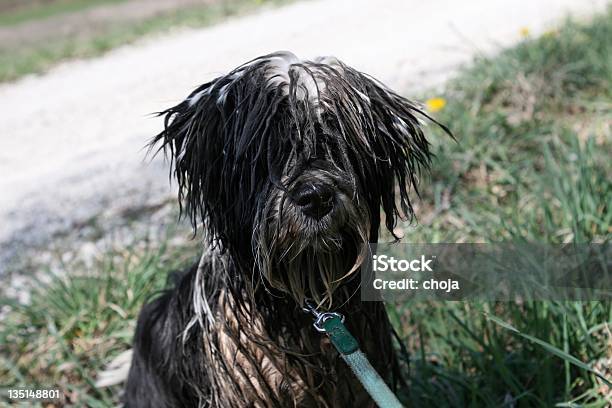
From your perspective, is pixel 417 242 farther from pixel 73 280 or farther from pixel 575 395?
pixel 73 280

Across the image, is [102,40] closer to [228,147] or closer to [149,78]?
[149,78]

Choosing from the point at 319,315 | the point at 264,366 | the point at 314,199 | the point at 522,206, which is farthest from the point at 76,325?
the point at 522,206

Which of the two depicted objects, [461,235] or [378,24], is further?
[378,24]

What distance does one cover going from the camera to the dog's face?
6.78ft

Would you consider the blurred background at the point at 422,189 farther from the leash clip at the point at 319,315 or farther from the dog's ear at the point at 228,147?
the dog's ear at the point at 228,147

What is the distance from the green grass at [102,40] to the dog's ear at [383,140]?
8.56 metres

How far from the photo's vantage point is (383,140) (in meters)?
2.27

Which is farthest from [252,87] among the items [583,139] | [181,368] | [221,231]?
[583,139]

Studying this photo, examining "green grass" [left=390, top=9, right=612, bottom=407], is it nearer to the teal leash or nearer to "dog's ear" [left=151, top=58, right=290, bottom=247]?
the teal leash

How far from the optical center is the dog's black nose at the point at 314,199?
6.56 feet

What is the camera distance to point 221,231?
7.34 ft

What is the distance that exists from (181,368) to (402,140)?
106 cm

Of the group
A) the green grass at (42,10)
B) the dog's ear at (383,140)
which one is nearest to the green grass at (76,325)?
the dog's ear at (383,140)

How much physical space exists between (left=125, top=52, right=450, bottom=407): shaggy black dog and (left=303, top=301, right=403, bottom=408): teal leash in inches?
2.1
